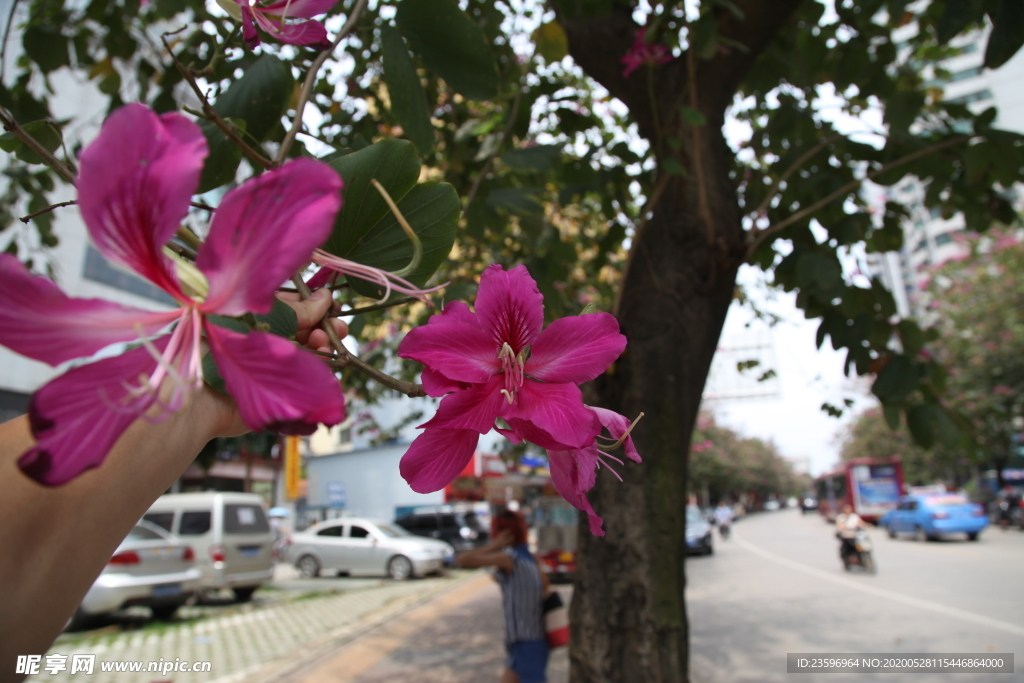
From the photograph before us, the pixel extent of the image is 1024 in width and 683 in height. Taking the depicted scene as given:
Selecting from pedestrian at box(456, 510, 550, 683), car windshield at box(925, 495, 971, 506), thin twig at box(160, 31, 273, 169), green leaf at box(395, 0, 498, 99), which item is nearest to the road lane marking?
car windshield at box(925, 495, 971, 506)

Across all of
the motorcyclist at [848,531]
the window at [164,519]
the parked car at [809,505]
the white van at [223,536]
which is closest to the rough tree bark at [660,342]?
the white van at [223,536]

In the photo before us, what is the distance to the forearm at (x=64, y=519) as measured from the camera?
0.55 m

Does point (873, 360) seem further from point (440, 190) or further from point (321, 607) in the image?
point (321, 607)

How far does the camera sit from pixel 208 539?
8.88 m

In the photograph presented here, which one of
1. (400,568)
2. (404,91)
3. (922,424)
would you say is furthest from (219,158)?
(400,568)

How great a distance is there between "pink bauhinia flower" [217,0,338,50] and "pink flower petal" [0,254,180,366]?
1.40 feet

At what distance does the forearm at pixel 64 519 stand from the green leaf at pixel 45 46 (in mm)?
2254

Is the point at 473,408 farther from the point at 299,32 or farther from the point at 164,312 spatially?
the point at 299,32

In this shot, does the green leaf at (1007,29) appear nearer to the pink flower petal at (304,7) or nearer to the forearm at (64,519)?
the pink flower petal at (304,7)

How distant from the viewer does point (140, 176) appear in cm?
41

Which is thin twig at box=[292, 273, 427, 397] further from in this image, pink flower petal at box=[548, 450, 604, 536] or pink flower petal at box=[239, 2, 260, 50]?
pink flower petal at box=[239, 2, 260, 50]

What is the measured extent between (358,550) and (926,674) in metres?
9.68

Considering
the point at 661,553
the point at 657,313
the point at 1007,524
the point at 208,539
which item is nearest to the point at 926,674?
the point at 661,553

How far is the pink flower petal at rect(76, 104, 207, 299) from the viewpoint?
0.40 meters
